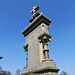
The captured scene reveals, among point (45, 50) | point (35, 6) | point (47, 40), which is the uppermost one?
point (35, 6)

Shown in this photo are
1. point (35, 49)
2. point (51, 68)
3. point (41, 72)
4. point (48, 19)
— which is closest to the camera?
point (51, 68)

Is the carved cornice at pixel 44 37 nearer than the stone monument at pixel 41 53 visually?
No

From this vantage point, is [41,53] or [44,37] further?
[44,37]

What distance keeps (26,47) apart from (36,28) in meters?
1.88

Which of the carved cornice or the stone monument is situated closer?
the stone monument

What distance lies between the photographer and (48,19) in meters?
6.30

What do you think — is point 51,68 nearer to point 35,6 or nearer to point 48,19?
point 48,19

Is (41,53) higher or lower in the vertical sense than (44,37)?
lower

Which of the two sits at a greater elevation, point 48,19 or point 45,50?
point 48,19

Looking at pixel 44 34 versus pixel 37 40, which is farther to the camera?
pixel 37 40

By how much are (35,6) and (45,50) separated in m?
4.81

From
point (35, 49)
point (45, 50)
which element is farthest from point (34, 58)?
point (45, 50)

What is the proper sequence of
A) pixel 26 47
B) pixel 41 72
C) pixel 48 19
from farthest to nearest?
1. pixel 26 47
2. pixel 48 19
3. pixel 41 72

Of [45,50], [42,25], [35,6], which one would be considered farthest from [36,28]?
[35,6]
